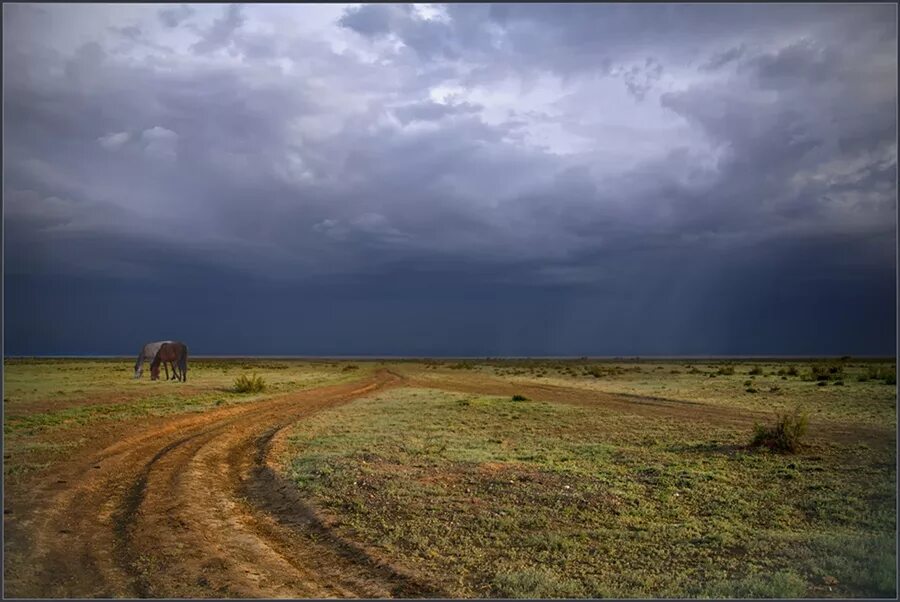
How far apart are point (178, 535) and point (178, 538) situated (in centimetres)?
15

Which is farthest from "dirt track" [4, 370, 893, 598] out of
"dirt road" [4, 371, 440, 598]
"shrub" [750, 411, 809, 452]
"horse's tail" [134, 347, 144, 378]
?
"horse's tail" [134, 347, 144, 378]

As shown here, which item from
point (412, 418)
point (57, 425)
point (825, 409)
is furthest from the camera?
point (825, 409)

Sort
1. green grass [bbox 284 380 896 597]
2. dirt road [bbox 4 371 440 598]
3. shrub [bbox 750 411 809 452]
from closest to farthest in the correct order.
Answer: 1. dirt road [bbox 4 371 440 598]
2. green grass [bbox 284 380 896 597]
3. shrub [bbox 750 411 809 452]

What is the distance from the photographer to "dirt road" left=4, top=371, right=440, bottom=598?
7695 mm

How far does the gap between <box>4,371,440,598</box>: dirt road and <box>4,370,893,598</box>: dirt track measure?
0.07 ft

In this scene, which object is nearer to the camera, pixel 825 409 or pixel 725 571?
pixel 725 571

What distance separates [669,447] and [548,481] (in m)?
5.99

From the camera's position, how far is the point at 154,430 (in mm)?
19891

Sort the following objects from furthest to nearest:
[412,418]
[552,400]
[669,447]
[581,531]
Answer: [552,400] → [412,418] → [669,447] → [581,531]

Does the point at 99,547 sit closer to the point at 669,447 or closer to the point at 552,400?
the point at 669,447

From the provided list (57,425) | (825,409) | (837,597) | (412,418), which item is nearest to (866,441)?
(825,409)

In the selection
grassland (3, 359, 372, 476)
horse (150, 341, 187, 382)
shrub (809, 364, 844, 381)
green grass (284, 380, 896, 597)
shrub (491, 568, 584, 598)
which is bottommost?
shrub (491, 568, 584, 598)

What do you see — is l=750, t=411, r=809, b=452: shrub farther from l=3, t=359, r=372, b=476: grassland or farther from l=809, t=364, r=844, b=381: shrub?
l=809, t=364, r=844, b=381: shrub

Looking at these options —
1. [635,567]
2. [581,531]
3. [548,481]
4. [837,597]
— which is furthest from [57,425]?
[837,597]
